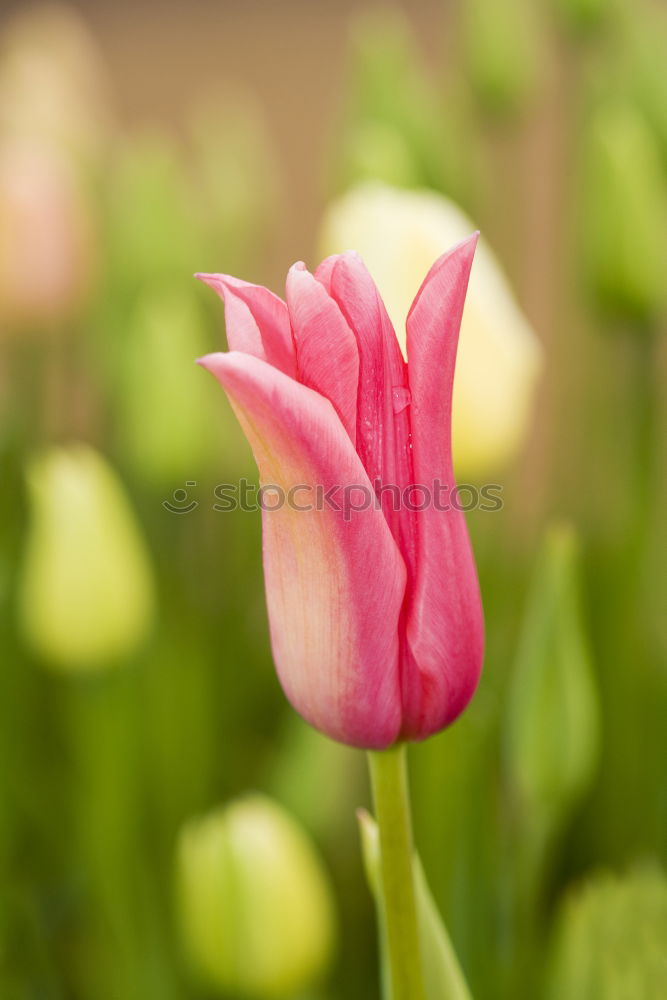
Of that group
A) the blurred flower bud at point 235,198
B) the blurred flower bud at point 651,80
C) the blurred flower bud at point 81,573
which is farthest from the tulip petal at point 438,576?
the blurred flower bud at point 235,198

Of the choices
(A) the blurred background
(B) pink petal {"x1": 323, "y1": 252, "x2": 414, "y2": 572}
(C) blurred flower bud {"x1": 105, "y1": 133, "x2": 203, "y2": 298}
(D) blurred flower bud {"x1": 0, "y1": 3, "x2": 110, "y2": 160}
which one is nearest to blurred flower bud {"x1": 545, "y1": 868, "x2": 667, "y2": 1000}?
(A) the blurred background

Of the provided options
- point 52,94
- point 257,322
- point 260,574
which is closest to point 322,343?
point 257,322

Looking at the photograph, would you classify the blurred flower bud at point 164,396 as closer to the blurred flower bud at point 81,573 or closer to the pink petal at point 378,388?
the blurred flower bud at point 81,573

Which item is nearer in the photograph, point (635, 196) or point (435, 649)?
point (435, 649)

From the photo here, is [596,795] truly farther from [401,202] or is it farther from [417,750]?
[401,202]

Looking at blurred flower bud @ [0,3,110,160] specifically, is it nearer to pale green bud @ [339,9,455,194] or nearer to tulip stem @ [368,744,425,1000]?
Answer: pale green bud @ [339,9,455,194]

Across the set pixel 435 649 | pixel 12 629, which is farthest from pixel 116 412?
pixel 435 649

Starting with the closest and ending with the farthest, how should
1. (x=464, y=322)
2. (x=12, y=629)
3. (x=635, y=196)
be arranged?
1. (x=464, y=322)
2. (x=635, y=196)
3. (x=12, y=629)
